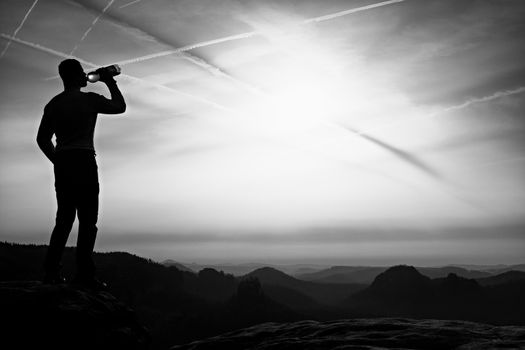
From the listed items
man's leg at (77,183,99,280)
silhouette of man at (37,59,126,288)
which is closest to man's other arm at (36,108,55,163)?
silhouette of man at (37,59,126,288)

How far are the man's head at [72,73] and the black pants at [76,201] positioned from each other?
1.30m

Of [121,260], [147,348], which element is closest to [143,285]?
[121,260]

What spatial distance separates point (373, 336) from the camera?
6.68 metres

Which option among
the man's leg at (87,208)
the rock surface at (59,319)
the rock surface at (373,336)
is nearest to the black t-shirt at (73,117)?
the man's leg at (87,208)

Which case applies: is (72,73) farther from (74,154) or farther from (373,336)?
(373,336)

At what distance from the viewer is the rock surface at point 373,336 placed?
584 cm

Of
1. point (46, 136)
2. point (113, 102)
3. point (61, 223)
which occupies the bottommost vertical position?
point (61, 223)

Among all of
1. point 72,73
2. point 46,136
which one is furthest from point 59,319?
point 72,73

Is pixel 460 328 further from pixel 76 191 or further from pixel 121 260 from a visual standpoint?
pixel 121 260

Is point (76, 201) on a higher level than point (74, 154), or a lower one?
lower

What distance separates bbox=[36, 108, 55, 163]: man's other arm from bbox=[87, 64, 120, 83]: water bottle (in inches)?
39.9

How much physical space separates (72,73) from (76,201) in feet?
→ 7.64

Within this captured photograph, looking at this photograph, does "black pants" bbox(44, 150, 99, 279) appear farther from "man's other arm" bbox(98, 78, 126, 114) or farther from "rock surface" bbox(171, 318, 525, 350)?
"rock surface" bbox(171, 318, 525, 350)

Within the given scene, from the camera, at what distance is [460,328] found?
6.69 meters
